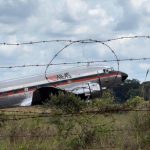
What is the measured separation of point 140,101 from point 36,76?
28933 mm

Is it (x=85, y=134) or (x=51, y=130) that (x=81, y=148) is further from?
(x=51, y=130)

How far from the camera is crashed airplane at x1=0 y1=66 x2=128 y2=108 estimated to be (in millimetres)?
36750

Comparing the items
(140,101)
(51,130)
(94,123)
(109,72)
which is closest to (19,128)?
(51,130)

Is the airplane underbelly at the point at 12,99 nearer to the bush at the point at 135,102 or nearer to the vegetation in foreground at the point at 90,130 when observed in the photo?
the vegetation in foreground at the point at 90,130

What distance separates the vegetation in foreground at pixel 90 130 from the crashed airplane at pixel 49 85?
23.7 metres

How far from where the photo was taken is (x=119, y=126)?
1227 centimetres

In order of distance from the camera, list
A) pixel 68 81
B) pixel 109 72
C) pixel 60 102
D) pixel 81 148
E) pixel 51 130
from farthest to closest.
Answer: pixel 68 81 < pixel 109 72 < pixel 60 102 < pixel 51 130 < pixel 81 148

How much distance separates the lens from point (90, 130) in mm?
11008

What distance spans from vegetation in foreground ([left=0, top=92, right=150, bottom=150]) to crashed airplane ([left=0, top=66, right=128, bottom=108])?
77.8ft

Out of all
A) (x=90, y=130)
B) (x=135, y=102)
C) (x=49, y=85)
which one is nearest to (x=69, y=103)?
(x=135, y=102)

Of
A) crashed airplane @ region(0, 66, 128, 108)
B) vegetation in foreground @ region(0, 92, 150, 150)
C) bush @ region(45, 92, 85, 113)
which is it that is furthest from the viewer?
crashed airplane @ region(0, 66, 128, 108)

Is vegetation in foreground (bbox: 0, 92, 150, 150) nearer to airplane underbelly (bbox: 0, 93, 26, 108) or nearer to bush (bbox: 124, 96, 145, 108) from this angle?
bush (bbox: 124, 96, 145, 108)

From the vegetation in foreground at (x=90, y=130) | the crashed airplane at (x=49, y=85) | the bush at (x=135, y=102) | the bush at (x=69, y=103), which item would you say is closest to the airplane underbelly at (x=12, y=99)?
the crashed airplane at (x=49, y=85)

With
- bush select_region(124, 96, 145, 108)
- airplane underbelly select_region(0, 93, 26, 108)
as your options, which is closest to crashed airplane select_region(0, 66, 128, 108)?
airplane underbelly select_region(0, 93, 26, 108)
